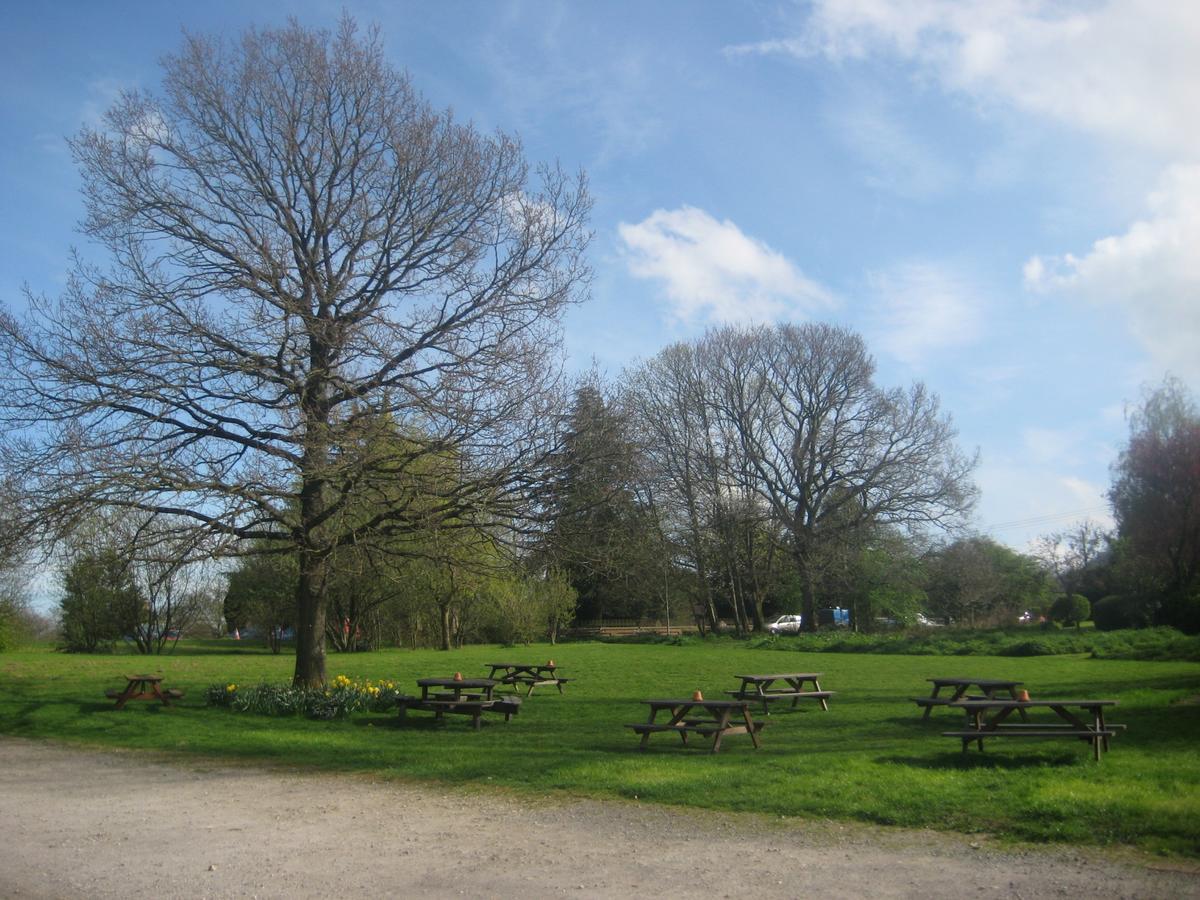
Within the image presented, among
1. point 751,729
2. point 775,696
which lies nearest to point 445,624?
point 775,696

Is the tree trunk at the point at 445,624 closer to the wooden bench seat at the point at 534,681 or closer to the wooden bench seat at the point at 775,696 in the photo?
the wooden bench seat at the point at 534,681

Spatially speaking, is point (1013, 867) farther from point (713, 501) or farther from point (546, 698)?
point (713, 501)

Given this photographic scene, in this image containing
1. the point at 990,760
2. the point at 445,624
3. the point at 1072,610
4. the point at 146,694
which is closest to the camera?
the point at 990,760

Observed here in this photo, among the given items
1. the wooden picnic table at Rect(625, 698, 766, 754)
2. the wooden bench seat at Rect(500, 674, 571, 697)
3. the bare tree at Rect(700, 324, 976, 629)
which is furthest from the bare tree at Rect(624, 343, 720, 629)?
the wooden picnic table at Rect(625, 698, 766, 754)

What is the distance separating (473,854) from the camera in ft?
22.9

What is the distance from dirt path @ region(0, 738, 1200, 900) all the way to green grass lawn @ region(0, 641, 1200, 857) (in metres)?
0.70

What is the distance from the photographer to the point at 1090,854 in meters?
6.58

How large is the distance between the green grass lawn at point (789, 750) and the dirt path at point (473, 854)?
70cm

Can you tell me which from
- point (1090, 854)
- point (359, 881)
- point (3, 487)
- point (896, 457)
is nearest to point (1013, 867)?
point (1090, 854)

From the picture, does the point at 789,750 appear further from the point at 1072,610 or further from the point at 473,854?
the point at 1072,610

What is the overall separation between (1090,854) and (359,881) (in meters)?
5.15

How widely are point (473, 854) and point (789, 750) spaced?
559cm

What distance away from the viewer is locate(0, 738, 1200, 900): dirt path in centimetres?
601

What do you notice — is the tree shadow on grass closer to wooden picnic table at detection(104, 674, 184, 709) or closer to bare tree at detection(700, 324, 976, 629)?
wooden picnic table at detection(104, 674, 184, 709)
